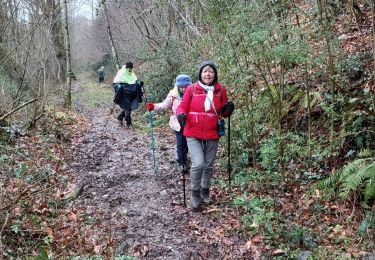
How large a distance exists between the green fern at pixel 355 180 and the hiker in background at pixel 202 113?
5.90 feet

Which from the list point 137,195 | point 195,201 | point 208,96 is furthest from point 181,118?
point 137,195

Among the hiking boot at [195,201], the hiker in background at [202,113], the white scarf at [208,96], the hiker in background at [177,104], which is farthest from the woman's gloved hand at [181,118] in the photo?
the hiker in background at [177,104]

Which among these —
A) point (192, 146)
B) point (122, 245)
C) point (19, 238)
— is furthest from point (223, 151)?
point (19, 238)

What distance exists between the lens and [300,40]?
597 centimetres

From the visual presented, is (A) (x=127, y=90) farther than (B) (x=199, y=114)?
Yes

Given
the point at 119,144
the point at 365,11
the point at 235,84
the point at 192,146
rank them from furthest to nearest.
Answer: the point at 119,144, the point at 365,11, the point at 235,84, the point at 192,146

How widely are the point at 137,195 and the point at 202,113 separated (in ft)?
6.82

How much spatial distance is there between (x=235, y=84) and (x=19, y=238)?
4.44m

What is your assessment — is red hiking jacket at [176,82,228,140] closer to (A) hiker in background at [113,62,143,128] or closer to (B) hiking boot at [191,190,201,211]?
(B) hiking boot at [191,190,201,211]

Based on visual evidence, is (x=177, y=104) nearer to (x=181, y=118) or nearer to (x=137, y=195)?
(x=181, y=118)

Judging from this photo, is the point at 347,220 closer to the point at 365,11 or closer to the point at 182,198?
the point at 182,198

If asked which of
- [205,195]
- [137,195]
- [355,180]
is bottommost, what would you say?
[137,195]

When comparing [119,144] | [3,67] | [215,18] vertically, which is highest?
[215,18]

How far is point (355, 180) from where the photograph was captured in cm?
527
